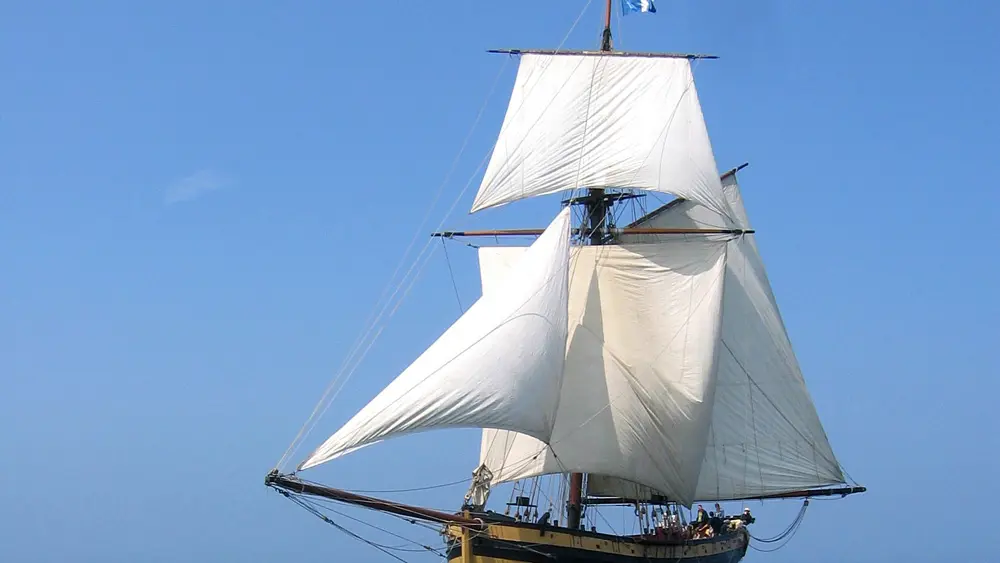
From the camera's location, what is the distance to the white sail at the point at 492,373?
33375mm

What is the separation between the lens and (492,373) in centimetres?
3534

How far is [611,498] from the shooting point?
4716 centimetres

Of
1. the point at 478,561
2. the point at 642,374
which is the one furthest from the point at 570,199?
the point at 478,561

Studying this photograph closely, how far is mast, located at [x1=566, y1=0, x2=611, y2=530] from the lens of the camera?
4316cm

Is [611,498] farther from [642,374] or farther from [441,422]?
[441,422]

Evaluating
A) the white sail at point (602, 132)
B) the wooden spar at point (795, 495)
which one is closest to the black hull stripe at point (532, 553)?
the wooden spar at point (795, 495)

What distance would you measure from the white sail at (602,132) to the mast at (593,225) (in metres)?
2.64

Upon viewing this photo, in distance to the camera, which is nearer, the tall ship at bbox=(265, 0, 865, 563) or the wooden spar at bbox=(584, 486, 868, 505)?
the tall ship at bbox=(265, 0, 865, 563)

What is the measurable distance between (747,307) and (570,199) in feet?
26.4

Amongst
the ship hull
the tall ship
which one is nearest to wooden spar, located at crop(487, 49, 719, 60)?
the tall ship

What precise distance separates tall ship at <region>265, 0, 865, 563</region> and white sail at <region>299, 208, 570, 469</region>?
0.06 metres

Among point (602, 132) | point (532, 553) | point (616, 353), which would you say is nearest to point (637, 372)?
point (616, 353)

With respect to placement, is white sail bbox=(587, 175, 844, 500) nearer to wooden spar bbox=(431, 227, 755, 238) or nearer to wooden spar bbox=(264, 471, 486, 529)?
wooden spar bbox=(431, 227, 755, 238)

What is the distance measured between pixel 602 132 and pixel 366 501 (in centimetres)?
1676
